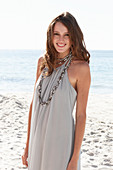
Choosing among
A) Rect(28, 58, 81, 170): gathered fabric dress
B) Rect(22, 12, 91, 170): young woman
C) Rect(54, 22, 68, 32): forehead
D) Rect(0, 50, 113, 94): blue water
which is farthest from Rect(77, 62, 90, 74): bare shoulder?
Rect(0, 50, 113, 94): blue water

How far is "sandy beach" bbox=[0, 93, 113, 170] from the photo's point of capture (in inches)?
176

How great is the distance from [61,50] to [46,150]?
0.79 m

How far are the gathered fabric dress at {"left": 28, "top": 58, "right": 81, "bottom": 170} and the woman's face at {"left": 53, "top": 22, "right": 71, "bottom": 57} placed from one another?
0.54ft

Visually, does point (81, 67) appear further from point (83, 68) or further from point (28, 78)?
point (28, 78)

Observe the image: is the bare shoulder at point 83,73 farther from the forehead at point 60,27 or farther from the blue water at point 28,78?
the blue water at point 28,78

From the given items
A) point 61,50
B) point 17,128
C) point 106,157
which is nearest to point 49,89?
point 61,50

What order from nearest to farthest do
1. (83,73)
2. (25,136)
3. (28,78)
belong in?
(83,73) < (25,136) < (28,78)

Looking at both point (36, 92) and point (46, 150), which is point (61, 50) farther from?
point (46, 150)

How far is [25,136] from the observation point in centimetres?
584

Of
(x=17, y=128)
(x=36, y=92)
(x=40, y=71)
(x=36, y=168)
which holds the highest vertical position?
(x=40, y=71)

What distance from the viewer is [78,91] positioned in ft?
6.83

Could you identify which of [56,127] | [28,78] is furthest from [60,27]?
[28,78]

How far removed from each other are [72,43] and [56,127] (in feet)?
2.17

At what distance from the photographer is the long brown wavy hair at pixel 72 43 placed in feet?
6.81
